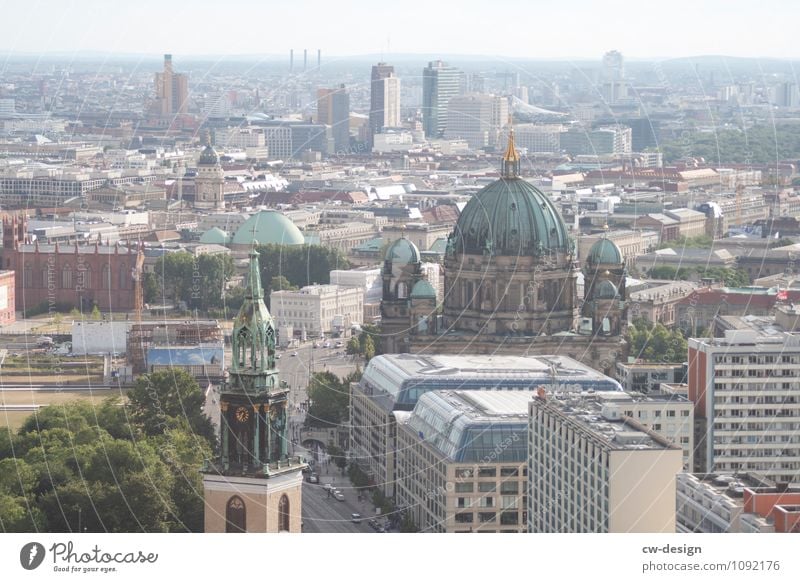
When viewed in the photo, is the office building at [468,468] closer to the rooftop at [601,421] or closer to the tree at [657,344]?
the rooftop at [601,421]

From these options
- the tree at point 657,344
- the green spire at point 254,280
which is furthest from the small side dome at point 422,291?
the green spire at point 254,280

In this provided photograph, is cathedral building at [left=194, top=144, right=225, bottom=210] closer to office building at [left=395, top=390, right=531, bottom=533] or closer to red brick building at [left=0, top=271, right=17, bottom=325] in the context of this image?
red brick building at [left=0, top=271, right=17, bottom=325]

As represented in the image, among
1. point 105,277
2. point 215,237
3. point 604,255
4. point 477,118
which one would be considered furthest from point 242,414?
point 477,118

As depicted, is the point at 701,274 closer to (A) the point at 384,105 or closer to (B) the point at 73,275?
(B) the point at 73,275

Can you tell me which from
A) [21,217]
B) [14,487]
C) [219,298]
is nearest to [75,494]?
[14,487]

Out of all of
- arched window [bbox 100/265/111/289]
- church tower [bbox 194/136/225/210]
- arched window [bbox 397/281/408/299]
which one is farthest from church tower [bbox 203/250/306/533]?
church tower [bbox 194/136/225/210]

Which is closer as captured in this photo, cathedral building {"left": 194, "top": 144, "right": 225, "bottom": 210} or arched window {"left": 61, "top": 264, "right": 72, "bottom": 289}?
arched window {"left": 61, "top": 264, "right": 72, "bottom": 289}

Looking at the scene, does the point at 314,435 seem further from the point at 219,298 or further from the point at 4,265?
the point at 4,265
